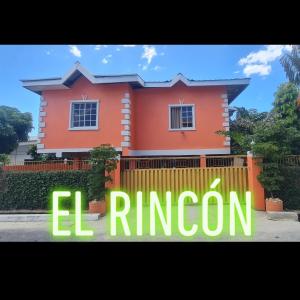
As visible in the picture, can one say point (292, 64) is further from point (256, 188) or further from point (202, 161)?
point (256, 188)

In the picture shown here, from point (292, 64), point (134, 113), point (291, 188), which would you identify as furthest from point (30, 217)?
point (292, 64)

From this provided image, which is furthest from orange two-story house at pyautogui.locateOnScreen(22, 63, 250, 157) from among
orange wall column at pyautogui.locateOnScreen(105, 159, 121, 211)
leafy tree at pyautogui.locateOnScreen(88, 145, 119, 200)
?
leafy tree at pyautogui.locateOnScreen(88, 145, 119, 200)

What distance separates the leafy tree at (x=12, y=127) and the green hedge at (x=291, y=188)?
10630 millimetres

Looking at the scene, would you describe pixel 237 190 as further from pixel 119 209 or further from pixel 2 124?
pixel 2 124

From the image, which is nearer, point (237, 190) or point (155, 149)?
point (237, 190)

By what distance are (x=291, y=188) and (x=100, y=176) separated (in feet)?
13.5

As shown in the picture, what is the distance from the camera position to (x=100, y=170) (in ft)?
21.3

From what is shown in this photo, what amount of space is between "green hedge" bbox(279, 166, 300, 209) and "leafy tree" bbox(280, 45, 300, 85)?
10829 mm

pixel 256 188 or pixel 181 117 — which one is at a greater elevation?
pixel 181 117
